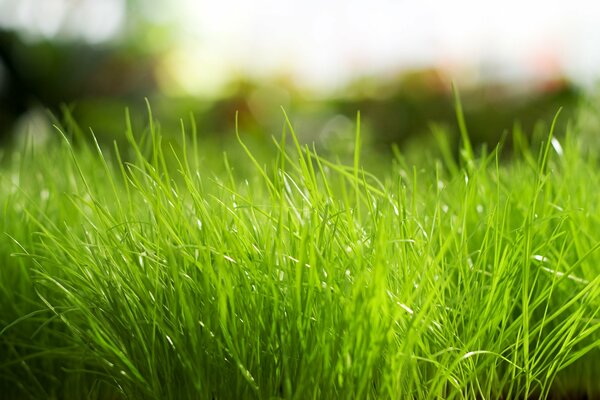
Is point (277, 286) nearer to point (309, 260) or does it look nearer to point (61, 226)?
point (309, 260)

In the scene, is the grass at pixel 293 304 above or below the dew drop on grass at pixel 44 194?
above

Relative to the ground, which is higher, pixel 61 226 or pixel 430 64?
pixel 61 226

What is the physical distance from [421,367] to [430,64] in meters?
3.65

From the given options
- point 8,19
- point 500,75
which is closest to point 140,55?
point 8,19

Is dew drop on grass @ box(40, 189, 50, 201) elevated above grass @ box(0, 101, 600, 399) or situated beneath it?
situated beneath

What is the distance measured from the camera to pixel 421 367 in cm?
60

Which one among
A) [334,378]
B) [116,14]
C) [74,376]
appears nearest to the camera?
[334,378]

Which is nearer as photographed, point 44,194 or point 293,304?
point 293,304

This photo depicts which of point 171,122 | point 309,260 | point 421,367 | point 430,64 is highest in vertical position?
point 309,260

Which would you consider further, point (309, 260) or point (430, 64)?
point (430, 64)

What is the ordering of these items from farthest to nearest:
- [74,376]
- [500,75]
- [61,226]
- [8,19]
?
[8,19]
[500,75]
[61,226]
[74,376]

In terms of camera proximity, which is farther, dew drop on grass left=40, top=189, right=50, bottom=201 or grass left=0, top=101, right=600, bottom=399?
dew drop on grass left=40, top=189, right=50, bottom=201

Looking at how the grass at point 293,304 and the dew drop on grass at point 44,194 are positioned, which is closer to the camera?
the grass at point 293,304

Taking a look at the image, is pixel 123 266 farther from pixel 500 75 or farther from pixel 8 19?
pixel 8 19
